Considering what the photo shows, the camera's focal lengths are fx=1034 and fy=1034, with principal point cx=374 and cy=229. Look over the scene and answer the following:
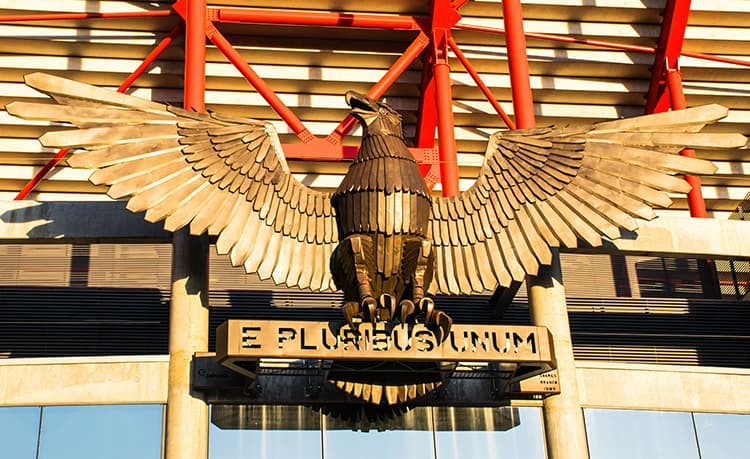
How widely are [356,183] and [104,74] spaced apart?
10599mm

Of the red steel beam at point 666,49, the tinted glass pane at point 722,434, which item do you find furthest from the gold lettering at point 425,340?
the red steel beam at point 666,49

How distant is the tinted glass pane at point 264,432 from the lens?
45.5 ft

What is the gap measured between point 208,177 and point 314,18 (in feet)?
26.5

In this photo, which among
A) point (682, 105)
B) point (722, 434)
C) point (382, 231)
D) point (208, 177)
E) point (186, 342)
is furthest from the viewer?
point (682, 105)

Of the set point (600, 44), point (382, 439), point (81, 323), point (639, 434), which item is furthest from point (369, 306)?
point (600, 44)

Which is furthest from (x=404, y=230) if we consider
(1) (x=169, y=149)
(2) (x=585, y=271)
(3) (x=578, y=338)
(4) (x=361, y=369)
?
(2) (x=585, y=271)

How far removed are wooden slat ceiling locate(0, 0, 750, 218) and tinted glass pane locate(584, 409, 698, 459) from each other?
9.81 meters

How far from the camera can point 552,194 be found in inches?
550

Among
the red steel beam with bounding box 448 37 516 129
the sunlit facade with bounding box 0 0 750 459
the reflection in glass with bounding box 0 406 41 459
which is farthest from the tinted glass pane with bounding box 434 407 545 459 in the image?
the red steel beam with bounding box 448 37 516 129

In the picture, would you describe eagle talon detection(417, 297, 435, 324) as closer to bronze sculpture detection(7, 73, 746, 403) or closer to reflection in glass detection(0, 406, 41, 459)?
bronze sculpture detection(7, 73, 746, 403)

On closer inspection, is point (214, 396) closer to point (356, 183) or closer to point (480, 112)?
point (356, 183)

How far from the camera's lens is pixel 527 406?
14562 mm

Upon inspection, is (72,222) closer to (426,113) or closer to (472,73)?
(472,73)

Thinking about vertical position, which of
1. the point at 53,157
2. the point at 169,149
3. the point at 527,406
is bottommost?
the point at 527,406
